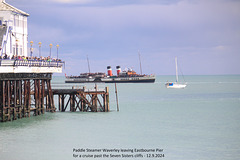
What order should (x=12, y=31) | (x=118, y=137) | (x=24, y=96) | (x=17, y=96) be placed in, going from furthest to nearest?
(x=12, y=31), (x=17, y=96), (x=24, y=96), (x=118, y=137)

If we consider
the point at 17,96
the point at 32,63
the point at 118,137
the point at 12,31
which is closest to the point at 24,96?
the point at 17,96

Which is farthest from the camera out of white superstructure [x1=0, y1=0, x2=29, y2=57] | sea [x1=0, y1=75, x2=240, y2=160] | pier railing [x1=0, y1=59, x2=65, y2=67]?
white superstructure [x1=0, y1=0, x2=29, y2=57]

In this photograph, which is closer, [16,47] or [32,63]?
[32,63]

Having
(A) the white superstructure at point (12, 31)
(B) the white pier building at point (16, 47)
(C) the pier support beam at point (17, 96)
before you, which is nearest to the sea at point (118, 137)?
(C) the pier support beam at point (17, 96)

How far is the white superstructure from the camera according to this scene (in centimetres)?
5291

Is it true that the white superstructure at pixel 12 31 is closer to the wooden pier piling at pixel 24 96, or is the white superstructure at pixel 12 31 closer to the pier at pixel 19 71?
the pier at pixel 19 71

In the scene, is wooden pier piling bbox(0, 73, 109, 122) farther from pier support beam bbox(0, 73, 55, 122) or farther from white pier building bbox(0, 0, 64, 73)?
white pier building bbox(0, 0, 64, 73)

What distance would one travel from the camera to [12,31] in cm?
5472

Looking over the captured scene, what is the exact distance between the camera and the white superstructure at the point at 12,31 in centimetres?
5291

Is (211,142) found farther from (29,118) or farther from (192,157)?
(29,118)

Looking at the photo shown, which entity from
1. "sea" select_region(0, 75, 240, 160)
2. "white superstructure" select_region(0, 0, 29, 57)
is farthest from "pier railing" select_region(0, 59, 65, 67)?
"sea" select_region(0, 75, 240, 160)

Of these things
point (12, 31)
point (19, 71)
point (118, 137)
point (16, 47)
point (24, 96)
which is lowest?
point (118, 137)

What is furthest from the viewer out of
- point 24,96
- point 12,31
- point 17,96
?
point 12,31

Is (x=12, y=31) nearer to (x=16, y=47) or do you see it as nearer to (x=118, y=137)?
(x=16, y=47)
